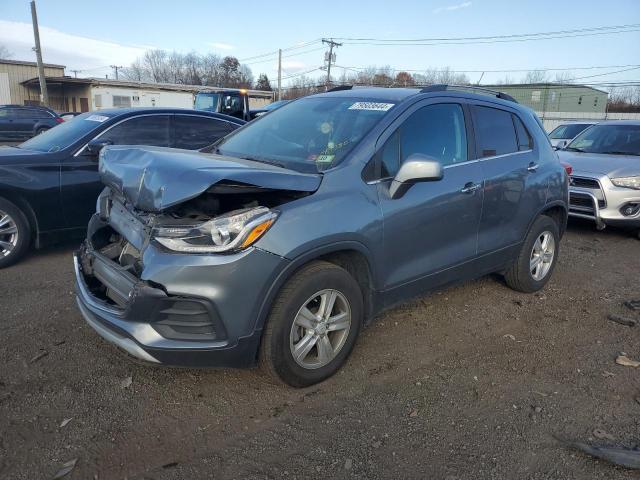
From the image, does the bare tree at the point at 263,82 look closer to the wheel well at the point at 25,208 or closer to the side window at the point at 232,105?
the side window at the point at 232,105

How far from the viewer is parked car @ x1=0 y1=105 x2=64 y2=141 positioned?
59.5 feet

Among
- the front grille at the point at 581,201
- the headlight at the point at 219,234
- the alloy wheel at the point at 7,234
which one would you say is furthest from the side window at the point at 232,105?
the headlight at the point at 219,234

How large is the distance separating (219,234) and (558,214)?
12.7ft

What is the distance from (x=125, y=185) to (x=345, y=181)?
1297 millimetres

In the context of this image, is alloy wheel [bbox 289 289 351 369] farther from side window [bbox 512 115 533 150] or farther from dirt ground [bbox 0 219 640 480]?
side window [bbox 512 115 533 150]

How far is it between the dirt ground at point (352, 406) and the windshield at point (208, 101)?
53.1ft

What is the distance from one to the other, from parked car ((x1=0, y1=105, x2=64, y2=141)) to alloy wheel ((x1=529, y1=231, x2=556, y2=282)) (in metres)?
18.1

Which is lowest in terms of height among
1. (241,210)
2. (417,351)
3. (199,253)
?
(417,351)

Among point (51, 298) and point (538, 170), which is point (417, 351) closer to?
point (538, 170)

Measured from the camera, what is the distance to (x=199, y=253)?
2615 mm

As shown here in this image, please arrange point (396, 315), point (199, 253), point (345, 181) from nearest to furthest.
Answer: point (199, 253) → point (345, 181) → point (396, 315)

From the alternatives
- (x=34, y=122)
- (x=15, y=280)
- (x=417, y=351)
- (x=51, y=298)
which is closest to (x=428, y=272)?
(x=417, y=351)

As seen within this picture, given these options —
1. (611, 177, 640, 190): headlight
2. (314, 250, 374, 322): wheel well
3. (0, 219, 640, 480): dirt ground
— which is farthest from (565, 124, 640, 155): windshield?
(314, 250, 374, 322): wheel well

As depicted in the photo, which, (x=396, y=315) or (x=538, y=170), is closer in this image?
(x=396, y=315)
